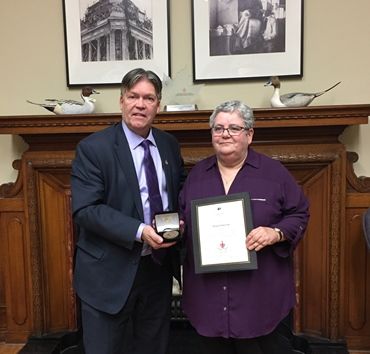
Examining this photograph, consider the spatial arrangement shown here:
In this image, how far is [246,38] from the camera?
2.09 m

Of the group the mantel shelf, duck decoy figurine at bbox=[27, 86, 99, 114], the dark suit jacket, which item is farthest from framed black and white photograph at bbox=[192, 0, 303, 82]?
the dark suit jacket

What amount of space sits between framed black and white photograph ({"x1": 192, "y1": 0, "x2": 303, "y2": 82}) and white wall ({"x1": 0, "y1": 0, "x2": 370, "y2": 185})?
6 centimetres

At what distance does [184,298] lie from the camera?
1.38 metres

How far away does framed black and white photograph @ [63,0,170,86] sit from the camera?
212 cm

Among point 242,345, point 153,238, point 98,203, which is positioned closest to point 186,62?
point 98,203

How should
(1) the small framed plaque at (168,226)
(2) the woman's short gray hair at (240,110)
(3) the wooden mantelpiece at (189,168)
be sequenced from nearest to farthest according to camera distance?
(1) the small framed plaque at (168,226) → (2) the woman's short gray hair at (240,110) → (3) the wooden mantelpiece at (189,168)

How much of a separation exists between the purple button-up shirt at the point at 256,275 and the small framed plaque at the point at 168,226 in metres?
0.13

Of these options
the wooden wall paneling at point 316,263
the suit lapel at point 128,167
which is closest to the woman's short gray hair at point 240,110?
the suit lapel at point 128,167

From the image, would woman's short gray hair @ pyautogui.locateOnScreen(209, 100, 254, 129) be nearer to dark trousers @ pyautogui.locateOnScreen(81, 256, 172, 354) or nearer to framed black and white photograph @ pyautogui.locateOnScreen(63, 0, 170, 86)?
dark trousers @ pyautogui.locateOnScreen(81, 256, 172, 354)

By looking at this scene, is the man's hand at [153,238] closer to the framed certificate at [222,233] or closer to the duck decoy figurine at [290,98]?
the framed certificate at [222,233]

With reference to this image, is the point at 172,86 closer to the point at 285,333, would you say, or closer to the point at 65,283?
the point at 65,283

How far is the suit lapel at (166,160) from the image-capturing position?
1417mm

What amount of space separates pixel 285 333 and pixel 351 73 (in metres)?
1.70

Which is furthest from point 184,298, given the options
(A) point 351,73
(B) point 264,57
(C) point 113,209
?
(A) point 351,73
